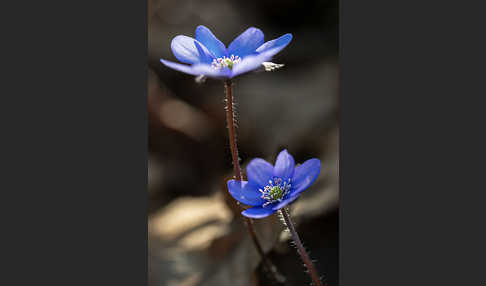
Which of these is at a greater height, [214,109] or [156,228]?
[214,109]

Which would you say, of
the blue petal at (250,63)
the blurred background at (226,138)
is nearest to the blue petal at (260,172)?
the blue petal at (250,63)

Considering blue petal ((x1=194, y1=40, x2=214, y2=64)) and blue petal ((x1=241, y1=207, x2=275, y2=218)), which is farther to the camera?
blue petal ((x1=194, y1=40, x2=214, y2=64))

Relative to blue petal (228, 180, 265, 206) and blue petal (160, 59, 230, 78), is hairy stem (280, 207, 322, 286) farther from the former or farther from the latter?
blue petal (160, 59, 230, 78)

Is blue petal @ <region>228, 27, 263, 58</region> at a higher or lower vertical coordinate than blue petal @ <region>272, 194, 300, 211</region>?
higher

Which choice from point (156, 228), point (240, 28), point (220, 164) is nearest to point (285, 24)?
point (240, 28)

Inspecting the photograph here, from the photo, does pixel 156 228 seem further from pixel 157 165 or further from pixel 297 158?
pixel 297 158

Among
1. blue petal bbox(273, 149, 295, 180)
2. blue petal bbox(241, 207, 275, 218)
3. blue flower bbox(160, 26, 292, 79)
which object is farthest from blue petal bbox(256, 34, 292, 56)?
blue petal bbox(241, 207, 275, 218)

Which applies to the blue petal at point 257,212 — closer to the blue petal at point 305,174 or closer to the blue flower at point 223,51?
the blue petal at point 305,174

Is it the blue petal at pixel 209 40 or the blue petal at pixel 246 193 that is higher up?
the blue petal at pixel 209 40
